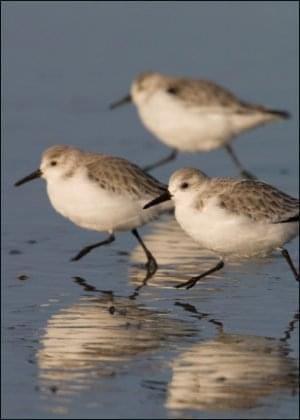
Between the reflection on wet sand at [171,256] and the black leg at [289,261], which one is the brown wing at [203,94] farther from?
the black leg at [289,261]

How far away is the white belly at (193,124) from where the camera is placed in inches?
566

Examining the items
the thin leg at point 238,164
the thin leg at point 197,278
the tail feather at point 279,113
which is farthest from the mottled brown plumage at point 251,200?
the tail feather at point 279,113

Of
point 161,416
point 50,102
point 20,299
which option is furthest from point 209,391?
point 50,102

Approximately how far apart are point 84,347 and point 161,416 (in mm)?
1365

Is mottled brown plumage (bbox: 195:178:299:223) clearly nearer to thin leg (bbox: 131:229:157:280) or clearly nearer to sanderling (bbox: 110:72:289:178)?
thin leg (bbox: 131:229:157:280)

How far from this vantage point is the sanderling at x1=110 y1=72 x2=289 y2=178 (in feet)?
47.1

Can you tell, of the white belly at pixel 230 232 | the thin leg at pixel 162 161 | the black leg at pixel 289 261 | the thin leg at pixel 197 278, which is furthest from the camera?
the thin leg at pixel 162 161

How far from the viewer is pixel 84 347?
832 cm

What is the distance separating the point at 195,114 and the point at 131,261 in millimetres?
4059

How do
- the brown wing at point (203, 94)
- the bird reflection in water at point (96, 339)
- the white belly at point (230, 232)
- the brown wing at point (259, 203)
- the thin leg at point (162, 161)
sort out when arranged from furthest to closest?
the brown wing at point (203, 94) < the thin leg at point (162, 161) < the brown wing at point (259, 203) < the white belly at point (230, 232) < the bird reflection in water at point (96, 339)

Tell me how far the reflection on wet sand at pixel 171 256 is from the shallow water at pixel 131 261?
2 centimetres

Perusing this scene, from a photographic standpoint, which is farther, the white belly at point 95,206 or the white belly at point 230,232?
the white belly at point 95,206

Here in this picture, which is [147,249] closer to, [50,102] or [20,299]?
[20,299]

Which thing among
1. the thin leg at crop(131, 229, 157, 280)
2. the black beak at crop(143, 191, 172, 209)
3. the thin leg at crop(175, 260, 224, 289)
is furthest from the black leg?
the thin leg at crop(131, 229, 157, 280)
